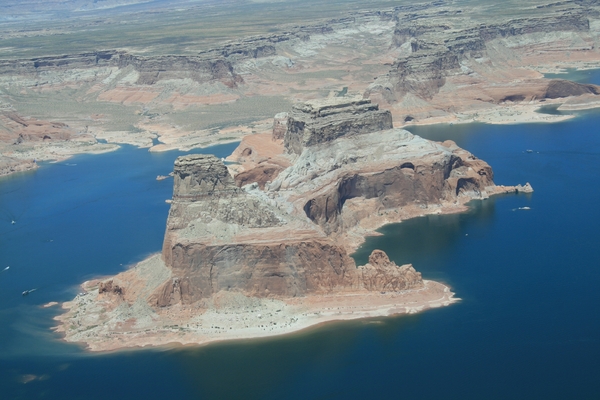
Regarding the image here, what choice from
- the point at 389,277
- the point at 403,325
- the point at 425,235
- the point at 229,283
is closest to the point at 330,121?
the point at 425,235

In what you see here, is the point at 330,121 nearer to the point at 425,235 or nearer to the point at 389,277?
the point at 425,235

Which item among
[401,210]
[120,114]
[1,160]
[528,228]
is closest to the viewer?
[528,228]

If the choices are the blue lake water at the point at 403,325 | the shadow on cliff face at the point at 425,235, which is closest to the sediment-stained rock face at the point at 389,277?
the blue lake water at the point at 403,325

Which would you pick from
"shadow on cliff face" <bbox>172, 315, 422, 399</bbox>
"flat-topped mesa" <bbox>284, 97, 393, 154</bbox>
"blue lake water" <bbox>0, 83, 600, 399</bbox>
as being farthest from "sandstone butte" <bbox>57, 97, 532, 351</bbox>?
"flat-topped mesa" <bbox>284, 97, 393, 154</bbox>

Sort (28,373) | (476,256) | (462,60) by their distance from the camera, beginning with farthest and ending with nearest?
(462,60)
(476,256)
(28,373)

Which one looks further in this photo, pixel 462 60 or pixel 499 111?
pixel 462 60

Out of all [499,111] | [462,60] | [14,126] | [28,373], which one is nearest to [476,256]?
[28,373]

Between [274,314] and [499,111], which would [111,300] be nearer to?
[274,314]
